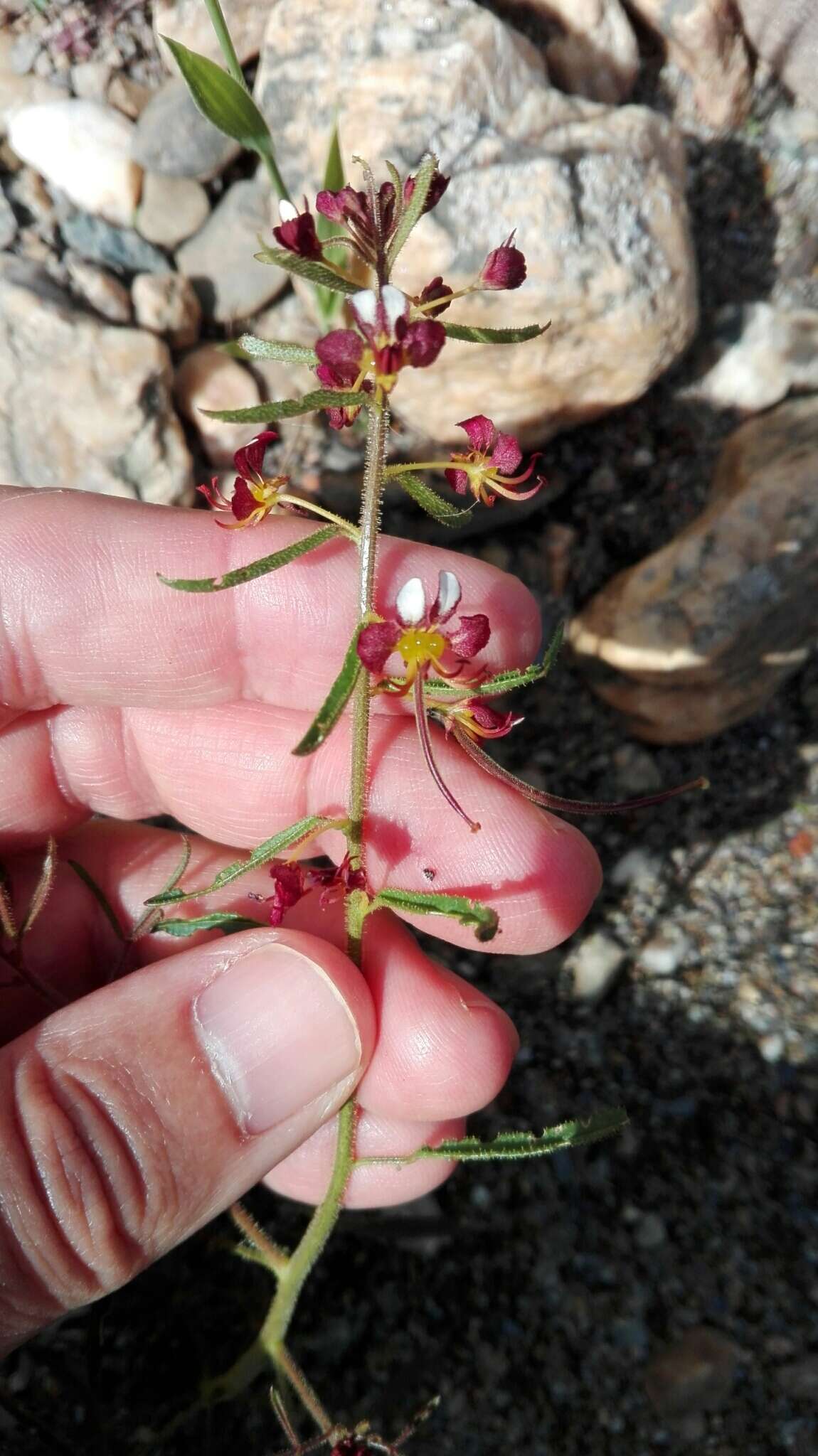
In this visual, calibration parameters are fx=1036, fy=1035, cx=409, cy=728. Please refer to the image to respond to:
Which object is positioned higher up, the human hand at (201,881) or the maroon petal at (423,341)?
the maroon petal at (423,341)

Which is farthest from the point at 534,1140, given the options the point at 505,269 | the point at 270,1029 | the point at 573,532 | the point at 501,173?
the point at 501,173

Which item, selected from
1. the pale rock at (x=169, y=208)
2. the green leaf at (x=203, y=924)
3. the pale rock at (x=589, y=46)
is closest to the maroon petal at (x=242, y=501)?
the green leaf at (x=203, y=924)

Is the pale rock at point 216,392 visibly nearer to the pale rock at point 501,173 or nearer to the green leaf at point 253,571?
the pale rock at point 501,173

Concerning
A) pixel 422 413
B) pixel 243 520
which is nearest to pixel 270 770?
pixel 243 520

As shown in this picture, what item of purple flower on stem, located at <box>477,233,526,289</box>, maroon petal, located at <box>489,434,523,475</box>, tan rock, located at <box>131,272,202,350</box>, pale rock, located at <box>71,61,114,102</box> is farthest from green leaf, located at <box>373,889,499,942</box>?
pale rock, located at <box>71,61,114,102</box>

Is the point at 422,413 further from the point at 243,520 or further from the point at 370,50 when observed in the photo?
the point at 243,520

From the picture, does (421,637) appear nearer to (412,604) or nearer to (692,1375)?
(412,604)

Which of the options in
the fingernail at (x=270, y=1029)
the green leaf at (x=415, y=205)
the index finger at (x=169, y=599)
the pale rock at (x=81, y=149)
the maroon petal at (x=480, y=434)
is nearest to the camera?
the green leaf at (x=415, y=205)

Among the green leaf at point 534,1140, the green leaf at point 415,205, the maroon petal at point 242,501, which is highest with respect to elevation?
the green leaf at point 415,205
